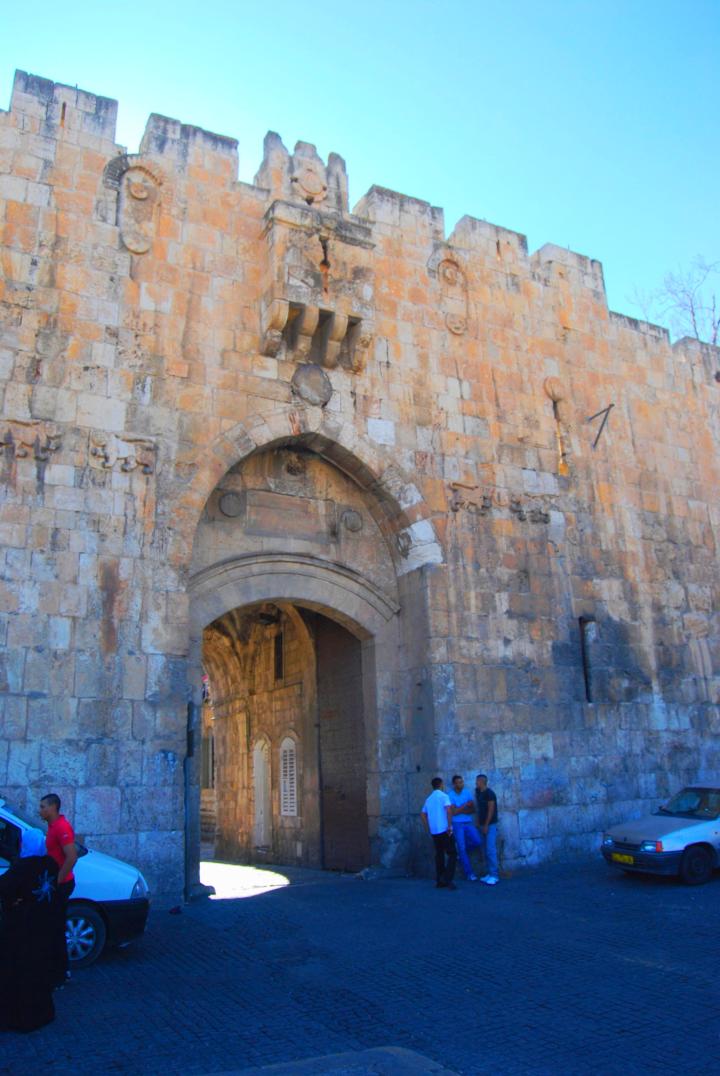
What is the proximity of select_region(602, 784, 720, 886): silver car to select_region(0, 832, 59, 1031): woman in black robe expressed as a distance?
737 cm

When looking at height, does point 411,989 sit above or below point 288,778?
below

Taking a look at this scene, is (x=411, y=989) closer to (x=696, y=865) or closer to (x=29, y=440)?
(x=696, y=865)

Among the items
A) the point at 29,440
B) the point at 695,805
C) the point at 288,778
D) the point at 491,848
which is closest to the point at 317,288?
the point at 29,440

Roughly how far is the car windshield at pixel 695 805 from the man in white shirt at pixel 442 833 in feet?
10.1

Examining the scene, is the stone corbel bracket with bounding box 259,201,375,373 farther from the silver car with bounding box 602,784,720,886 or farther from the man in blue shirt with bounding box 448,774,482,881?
the silver car with bounding box 602,784,720,886

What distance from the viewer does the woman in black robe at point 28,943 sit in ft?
17.5

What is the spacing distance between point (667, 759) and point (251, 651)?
874 centimetres

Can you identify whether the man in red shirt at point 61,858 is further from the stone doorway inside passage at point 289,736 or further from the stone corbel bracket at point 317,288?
the stone corbel bracket at point 317,288

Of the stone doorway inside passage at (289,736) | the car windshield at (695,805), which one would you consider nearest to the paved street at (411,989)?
the car windshield at (695,805)

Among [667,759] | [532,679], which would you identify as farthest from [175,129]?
[667,759]

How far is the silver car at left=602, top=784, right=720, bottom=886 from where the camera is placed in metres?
10.4

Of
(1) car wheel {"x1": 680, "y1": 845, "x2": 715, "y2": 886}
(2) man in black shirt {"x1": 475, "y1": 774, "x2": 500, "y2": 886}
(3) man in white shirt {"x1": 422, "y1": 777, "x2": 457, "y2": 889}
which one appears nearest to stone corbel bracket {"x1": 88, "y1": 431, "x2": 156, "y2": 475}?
(3) man in white shirt {"x1": 422, "y1": 777, "x2": 457, "y2": 889}

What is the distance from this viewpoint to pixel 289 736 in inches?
640

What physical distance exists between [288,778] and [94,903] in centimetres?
951
